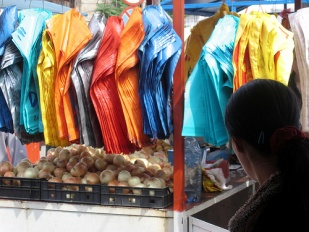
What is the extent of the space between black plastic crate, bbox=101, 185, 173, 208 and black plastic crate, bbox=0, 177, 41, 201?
18.6 inches

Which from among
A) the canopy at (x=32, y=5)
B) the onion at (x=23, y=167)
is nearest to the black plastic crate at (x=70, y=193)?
the onion at (x=23, y=167)

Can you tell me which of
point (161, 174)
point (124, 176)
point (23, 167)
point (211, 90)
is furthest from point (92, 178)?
point (211, 90)

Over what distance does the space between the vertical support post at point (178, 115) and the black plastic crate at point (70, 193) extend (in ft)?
1.66

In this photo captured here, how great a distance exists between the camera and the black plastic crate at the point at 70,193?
336 centimetres

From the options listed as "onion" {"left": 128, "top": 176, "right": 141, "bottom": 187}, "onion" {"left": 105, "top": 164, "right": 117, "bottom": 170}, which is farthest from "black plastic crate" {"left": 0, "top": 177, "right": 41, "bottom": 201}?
"onion" {"left": 128, "top": 176, "right": 141, "bottom": 187}

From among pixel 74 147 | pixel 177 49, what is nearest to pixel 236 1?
pixel 74 147

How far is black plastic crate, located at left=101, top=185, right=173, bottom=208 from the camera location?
323 centimetres

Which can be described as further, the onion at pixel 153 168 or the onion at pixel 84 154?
the onion at pixel 84 154

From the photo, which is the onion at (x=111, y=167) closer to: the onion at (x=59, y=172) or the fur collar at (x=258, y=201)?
the onion at (x=59, y=172)

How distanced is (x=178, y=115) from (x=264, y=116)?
170 centimetres

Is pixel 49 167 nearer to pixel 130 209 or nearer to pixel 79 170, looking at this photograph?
pixel 79 170

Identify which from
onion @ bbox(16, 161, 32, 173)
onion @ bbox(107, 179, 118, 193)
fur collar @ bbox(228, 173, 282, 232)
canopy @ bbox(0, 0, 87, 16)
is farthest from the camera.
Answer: canopy @ bbox(0, 0, 87, 16)

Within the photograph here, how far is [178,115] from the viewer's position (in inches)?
121

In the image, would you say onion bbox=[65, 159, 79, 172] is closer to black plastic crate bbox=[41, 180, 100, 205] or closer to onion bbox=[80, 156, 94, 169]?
onion bbox=[80, 156, 94, 169]
